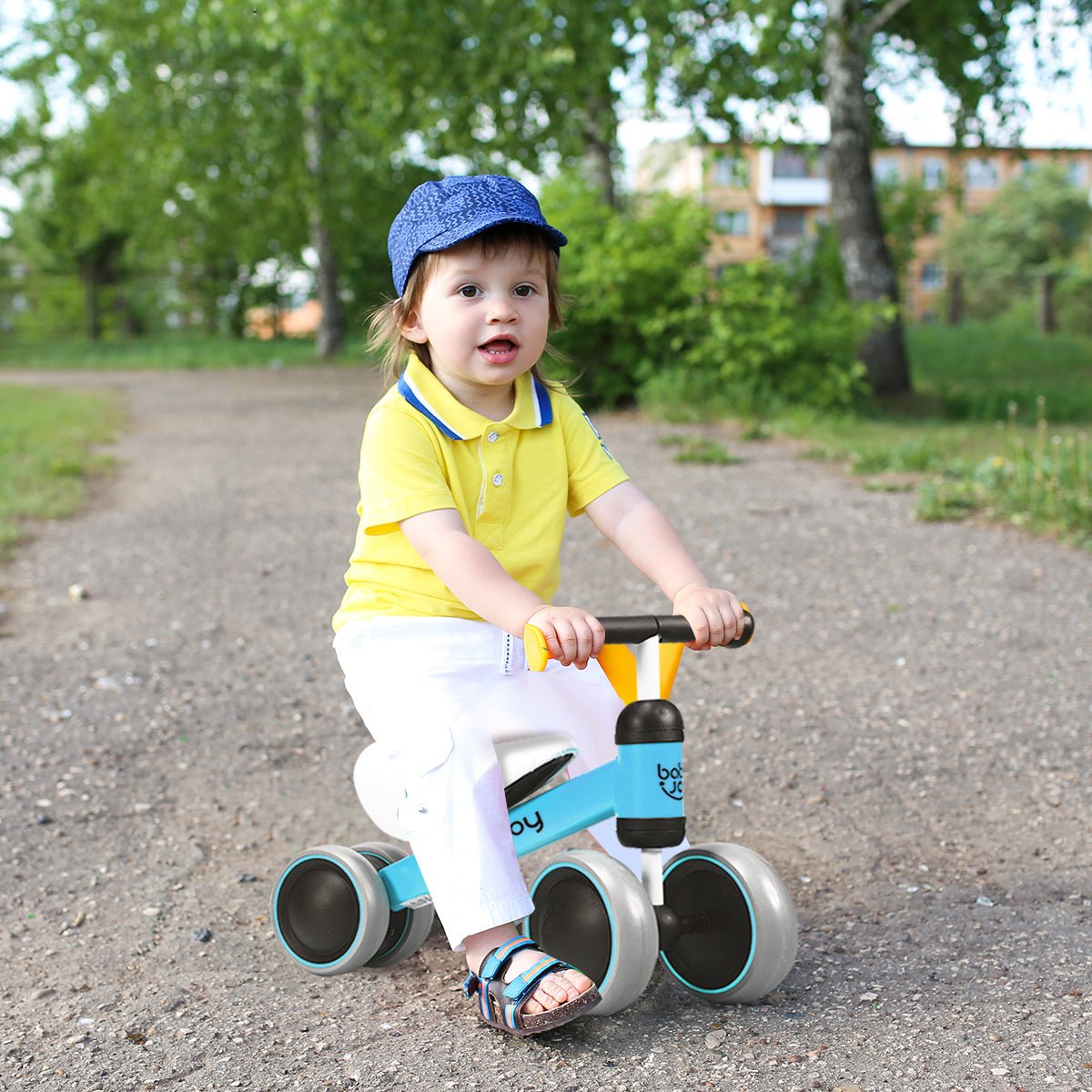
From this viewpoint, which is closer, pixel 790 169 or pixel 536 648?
pixel 536 648

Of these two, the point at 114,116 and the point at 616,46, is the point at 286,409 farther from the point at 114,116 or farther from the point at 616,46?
the point at 114,116

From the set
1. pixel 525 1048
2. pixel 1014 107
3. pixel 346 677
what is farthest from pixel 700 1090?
pixel 1014 107

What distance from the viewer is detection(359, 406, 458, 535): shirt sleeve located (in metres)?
2.20

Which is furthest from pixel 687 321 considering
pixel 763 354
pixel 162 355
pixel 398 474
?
pixel 162 355

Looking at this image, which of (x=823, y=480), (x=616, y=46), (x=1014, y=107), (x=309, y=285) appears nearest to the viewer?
(x=823, y=480)

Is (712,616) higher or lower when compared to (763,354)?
lower

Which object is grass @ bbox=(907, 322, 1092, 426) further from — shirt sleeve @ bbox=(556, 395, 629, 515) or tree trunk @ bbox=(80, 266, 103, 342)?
tree trunk @ bbox=(80, 266, 103, 342)

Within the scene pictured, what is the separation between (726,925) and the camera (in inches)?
86.3

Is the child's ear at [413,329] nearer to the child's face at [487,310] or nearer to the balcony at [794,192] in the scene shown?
the child's face at [487,310]

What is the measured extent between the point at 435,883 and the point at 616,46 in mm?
9821

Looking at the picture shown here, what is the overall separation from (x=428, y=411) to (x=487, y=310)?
0.21 metres

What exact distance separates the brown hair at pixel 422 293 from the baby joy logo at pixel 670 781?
0.82 metres

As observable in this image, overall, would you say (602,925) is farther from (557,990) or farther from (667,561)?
(667,561)

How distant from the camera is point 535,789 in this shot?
239 cm
